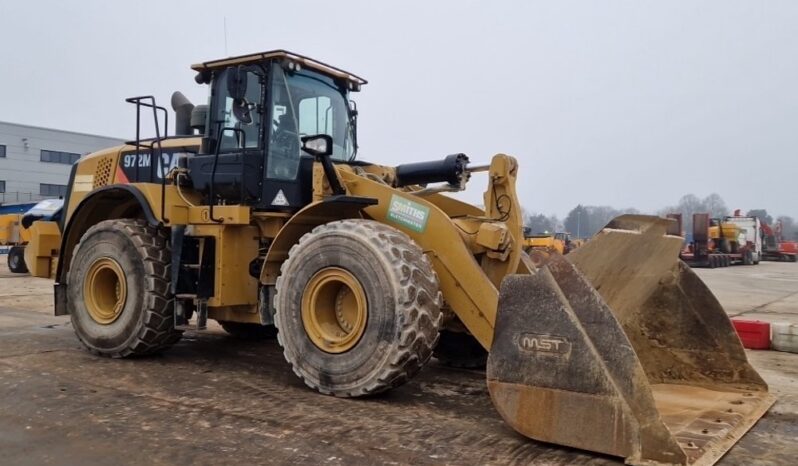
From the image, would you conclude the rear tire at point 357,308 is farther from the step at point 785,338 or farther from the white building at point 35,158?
the white building at point 35,158

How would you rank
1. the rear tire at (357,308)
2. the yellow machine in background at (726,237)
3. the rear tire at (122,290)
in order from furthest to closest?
the yellow machine in background at (726,237) → the rear tire at (122,290) → the rear tire at (357,308)

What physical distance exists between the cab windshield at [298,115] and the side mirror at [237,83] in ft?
1.21

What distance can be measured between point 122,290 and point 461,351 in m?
3.24

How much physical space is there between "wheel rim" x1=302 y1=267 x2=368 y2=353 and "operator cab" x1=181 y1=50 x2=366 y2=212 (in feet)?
3.91

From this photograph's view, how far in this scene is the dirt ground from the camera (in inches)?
150

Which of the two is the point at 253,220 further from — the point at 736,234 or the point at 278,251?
the point at 736,234

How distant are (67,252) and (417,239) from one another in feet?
13.5

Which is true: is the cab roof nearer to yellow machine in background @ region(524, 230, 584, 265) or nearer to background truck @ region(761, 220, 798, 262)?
yellow machine in background @ region(524, 230, 584, 265)

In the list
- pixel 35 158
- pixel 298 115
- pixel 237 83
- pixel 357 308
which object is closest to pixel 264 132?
pixel 298 115

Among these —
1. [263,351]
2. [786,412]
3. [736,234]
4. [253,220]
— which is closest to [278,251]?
[253,220]

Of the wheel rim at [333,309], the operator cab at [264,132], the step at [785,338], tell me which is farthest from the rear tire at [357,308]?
the step at [785,338]

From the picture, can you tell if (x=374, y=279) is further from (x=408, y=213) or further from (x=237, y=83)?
(x=237, y=83)

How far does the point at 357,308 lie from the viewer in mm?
5102

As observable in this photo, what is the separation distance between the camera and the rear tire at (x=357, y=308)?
4621mm
